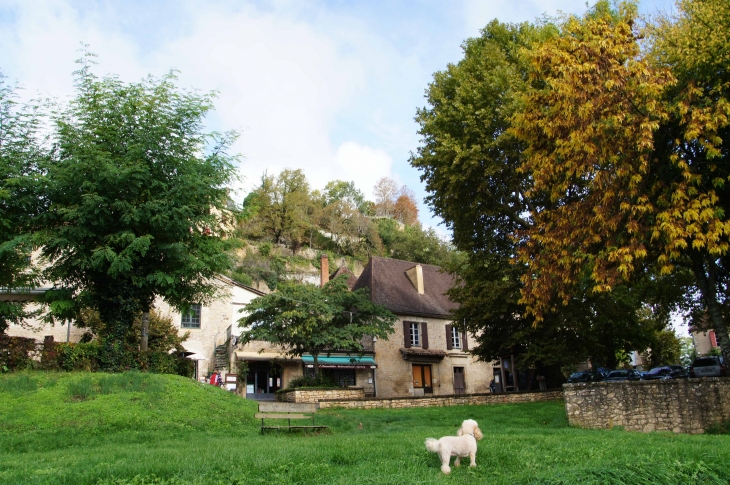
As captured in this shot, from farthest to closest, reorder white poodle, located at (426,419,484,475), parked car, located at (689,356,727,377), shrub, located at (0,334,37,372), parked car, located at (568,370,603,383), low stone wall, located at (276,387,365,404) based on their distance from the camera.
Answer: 1. parked car, located at (568,370,603,383)
2. low stone wall, located at (276,387,365,404)
3. parked car, located at (689,356,727,377)
4. shrub, located at (0,334,37,372)
5. white poodle, located at (426,419,484,475)

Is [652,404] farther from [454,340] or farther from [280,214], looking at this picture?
[280,214]

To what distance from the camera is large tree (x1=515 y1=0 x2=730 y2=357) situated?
11898 millimetres

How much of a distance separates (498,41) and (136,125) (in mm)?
12961

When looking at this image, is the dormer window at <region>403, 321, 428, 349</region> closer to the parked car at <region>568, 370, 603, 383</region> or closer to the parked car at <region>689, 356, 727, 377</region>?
the parked car at <region>568, 370, 603, 383</region>

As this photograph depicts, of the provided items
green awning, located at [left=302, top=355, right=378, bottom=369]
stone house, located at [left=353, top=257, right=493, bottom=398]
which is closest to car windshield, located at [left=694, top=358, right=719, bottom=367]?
stone house, located at [left=353, top=257, right=493, bottom=398]

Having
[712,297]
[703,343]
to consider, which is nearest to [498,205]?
[712,297]

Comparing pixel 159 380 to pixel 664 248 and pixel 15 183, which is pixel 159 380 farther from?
pixel 664 248

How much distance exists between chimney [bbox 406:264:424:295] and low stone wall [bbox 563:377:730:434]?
2245cm

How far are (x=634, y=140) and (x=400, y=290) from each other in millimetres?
24925

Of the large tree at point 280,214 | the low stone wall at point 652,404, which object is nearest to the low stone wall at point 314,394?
the low stone wall at point 652,404

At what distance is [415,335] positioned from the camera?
34781mm

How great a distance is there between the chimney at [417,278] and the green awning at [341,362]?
7.11 meters

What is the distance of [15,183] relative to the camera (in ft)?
56.4

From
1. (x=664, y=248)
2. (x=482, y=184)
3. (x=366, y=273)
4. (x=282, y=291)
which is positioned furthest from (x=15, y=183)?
(x=366, y=273)
